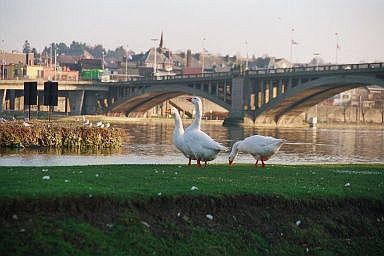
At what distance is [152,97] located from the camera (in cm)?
11575

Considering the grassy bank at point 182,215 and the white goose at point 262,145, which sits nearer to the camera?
the grassy bank at point 182,215

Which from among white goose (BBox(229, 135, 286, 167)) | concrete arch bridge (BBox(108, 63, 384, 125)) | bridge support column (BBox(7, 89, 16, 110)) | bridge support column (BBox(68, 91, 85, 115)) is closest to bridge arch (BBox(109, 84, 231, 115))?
concrete arch bridge (BBox(108, 63, 384, 125))

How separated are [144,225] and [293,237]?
2899 mm

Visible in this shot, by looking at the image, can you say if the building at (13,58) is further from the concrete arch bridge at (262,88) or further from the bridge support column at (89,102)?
the concrete arch bridge at (262,88)

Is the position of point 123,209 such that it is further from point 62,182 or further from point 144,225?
point 62,182

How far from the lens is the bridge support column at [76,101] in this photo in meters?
118

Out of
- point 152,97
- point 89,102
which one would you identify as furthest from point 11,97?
point 152,97

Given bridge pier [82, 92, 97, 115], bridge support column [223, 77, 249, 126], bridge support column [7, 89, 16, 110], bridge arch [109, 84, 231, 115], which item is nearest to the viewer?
bridge support column [223, 77, 249, 126]

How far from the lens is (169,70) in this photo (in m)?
199

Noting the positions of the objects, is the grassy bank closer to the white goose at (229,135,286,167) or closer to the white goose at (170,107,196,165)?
the white goose at (170,107,196,165)

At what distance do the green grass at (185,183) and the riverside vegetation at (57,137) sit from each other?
20595 millimetres

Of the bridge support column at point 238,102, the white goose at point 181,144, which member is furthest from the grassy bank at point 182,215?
the bridge support column at point 238,102

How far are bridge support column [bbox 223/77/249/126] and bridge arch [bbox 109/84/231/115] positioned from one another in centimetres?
108

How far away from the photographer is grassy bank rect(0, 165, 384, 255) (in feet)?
38.7
